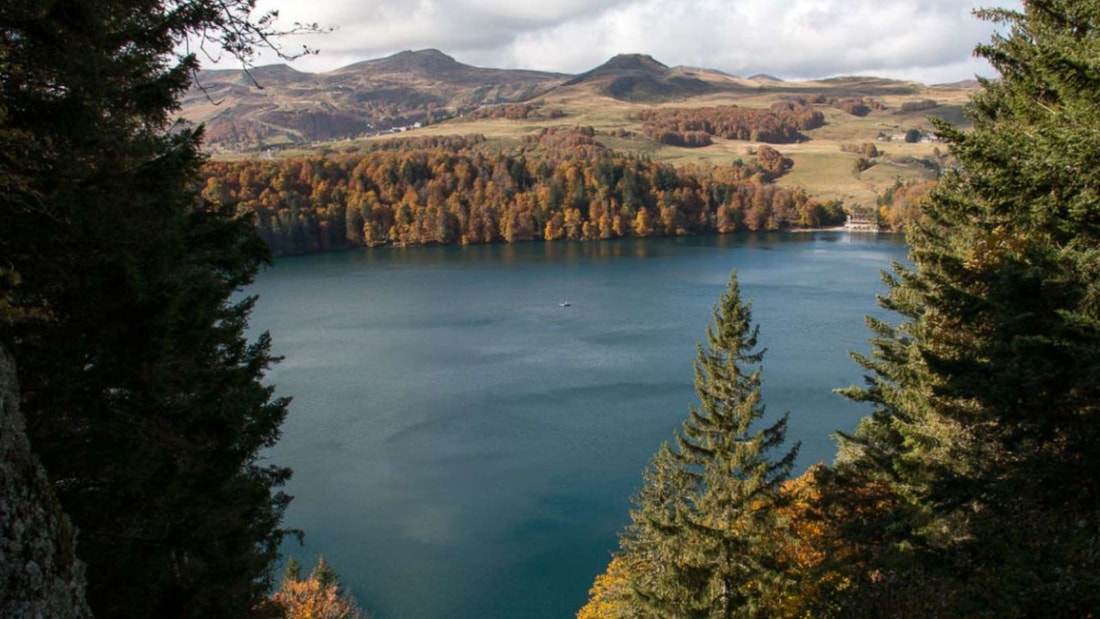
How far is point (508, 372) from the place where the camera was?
4309cm

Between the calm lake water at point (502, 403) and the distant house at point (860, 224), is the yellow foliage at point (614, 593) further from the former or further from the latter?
the distant house at point (860, 224)

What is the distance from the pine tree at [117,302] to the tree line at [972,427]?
696 centimetres

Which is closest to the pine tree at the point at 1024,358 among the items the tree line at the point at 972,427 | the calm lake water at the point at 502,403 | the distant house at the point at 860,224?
the tree line at the point at 972,427

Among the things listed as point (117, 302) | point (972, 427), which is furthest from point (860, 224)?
point (117, 302)

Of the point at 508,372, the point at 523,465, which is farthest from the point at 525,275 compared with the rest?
the point at 523,465

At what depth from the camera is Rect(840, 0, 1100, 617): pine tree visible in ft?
21.0

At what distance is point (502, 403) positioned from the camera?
37875 mm

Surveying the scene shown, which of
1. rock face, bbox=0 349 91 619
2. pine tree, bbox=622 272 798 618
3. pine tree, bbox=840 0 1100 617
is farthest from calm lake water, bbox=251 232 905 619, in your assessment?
rock face, bbox=0 349 91 619

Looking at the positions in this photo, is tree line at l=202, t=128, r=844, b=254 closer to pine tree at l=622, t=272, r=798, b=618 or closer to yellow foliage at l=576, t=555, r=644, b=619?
yellow foliage at l=576, t=555, r=644, b=619

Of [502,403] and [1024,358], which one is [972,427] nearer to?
[1024,358]

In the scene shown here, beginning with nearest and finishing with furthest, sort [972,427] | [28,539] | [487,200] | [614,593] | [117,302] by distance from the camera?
1. [28,539]
2. [117,302]
3. [972,427]
4. [614,593]
5. [487,200]

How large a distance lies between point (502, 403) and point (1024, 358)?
105 ft

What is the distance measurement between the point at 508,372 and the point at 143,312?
37120 mm

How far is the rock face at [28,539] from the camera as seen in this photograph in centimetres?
379
